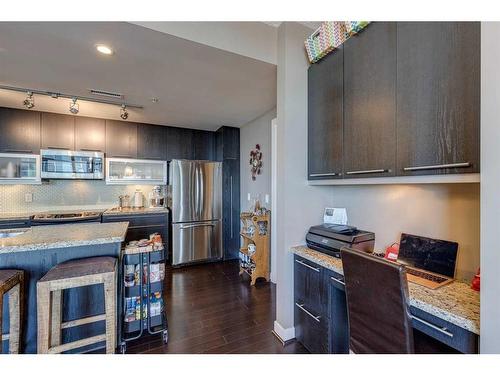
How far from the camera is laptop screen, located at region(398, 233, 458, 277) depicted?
127 cm

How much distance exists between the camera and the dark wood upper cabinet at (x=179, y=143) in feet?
13.1

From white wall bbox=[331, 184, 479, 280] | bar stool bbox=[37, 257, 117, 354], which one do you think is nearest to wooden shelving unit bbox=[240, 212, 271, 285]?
white wall bbox=[331, 184, 479, 280]

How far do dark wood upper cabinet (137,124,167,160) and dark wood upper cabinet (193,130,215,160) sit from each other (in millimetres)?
531

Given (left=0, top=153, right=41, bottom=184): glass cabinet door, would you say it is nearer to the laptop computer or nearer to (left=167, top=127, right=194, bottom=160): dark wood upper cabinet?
(left=167, top=127, right=194, bottom=160): dark wood upper cabinet

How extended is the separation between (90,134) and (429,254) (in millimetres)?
4320

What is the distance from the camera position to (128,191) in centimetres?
398

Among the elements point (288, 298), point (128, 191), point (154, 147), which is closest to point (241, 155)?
point (154, 147)

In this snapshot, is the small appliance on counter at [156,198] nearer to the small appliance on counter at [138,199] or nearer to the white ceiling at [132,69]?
the small appliance on counter at [138,199]

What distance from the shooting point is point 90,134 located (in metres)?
3.54

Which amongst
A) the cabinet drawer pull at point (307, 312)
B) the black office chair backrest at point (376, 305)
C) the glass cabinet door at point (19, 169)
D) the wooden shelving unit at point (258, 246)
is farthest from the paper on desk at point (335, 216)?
the glass cabinet door at point (19, 169)

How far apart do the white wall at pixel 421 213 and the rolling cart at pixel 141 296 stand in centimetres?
171

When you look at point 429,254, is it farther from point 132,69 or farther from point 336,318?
point 132,69

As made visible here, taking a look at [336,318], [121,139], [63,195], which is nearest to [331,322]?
[336,318]

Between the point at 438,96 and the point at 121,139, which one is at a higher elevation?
the point at 121,139
